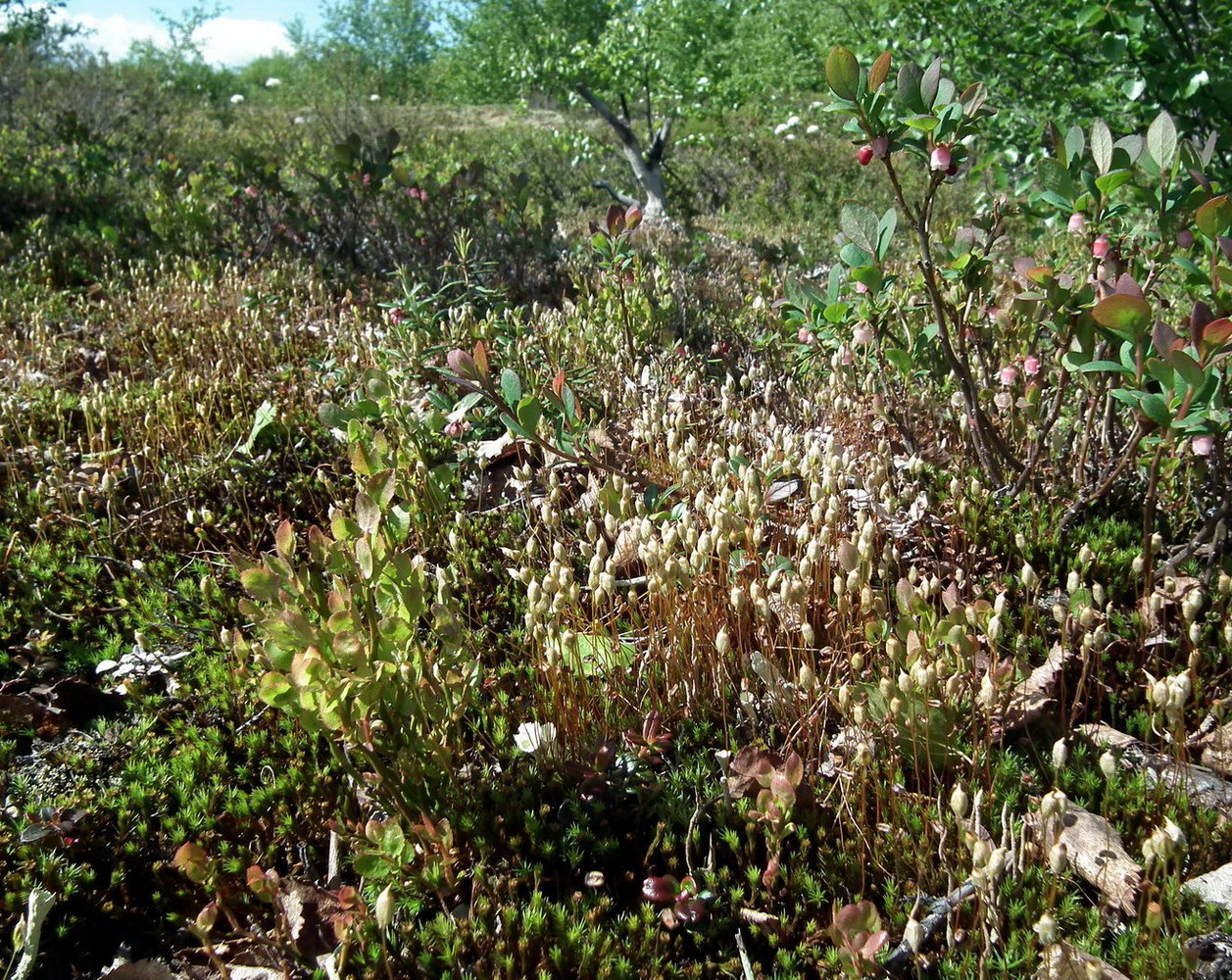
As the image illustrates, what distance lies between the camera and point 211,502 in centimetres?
336

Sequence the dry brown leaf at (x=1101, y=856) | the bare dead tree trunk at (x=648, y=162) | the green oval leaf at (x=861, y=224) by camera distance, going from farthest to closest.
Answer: the bare dead tree trunk at (x=648, y=162)
the green oval leaf at (x=861, y=224)
the dry brown leaf at (x=1101, y=856)

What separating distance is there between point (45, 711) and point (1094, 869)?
8.10 feet

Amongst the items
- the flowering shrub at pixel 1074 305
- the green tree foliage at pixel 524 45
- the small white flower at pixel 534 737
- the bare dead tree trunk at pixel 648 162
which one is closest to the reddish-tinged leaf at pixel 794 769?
the small white flower at pixel 534 737

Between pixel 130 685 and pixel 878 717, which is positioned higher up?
pixel 878 717

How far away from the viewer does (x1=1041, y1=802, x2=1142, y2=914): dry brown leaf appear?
63.8 inches

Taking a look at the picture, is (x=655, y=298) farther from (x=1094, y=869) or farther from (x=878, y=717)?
(x=1094, y=869)

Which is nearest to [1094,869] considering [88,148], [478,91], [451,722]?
[451,722]

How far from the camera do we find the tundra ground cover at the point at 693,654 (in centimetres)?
168

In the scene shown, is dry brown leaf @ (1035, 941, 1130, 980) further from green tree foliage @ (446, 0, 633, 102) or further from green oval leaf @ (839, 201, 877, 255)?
green tree foliage @ (446, 0, 633, 102)

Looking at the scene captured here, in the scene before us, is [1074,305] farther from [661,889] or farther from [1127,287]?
[661,889]

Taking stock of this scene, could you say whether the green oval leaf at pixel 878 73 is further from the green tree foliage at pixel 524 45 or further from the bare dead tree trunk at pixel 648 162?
the green tree foliage at pixel 524 45

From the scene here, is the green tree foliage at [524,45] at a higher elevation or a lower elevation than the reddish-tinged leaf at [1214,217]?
higher

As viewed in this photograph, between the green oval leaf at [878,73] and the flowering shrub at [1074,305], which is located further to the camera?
the green oval leaf at [878,73]

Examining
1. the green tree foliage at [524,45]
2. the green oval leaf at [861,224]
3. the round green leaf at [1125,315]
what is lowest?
the round green leaf at [1125,315]
